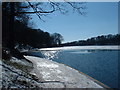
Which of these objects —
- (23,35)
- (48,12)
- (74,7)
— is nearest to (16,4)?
(48,12)

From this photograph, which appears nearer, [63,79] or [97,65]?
[63,79]

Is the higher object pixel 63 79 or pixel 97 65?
pixel 63 79

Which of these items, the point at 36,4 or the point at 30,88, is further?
the point at 36,4

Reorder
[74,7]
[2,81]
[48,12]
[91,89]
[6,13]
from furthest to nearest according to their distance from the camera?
1. [6,13]
2. [48,12]
3. [74,7]
4. [91,89]
5. [2,81]

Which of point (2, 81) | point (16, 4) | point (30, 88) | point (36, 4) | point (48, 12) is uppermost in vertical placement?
point (16, 4)

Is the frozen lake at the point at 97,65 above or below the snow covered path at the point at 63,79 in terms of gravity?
below

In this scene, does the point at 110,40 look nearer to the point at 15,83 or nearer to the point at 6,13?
the point at 6,13

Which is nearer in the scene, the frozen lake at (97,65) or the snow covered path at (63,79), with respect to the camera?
the snow covered path at (63,79)

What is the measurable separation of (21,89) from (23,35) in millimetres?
32946

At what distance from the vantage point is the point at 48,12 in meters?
8.20

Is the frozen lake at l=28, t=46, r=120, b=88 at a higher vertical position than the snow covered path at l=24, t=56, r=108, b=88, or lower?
lower

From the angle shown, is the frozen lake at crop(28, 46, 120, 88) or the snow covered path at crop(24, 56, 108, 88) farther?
the frozen lake at crop(28, 46, 120, 88)

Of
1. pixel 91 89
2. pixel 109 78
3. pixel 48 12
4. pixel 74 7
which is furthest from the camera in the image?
pixel 109 78

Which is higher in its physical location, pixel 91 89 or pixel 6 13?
pixel 6 13
